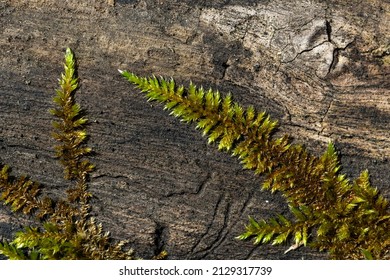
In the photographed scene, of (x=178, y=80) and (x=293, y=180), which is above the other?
(x=178, y=80)

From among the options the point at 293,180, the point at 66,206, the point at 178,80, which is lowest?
the point at 66,206

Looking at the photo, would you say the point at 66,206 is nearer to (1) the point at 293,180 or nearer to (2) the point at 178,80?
(2) the point at 178,80

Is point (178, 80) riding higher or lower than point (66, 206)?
higher

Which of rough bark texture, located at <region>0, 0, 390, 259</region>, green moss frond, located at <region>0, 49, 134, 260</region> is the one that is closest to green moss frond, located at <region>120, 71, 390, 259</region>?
rough bark texture, located at <region>0, 0, 390, 259</region>

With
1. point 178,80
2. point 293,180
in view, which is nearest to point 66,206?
point 178,80
